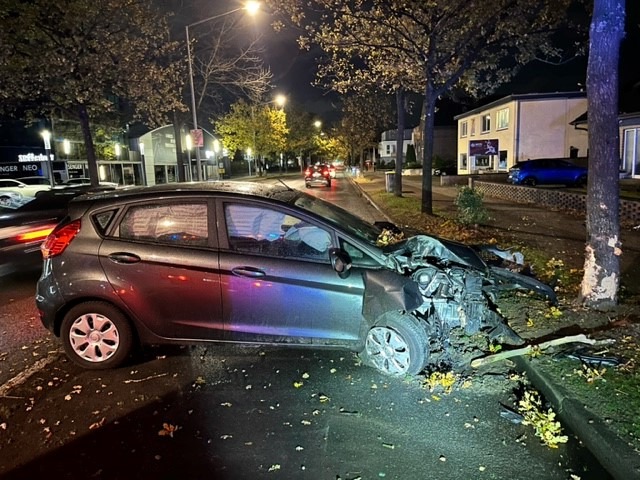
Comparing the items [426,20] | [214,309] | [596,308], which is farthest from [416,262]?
[426,20]

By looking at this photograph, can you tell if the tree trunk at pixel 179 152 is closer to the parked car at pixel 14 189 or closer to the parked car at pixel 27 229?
the parked car at pixel 14 189

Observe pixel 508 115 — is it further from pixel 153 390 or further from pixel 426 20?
pixel 153 390

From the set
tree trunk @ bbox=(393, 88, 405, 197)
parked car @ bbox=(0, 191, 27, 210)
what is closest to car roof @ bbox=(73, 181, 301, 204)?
tree trunk @ bbox=(393, 88, 405, 197)

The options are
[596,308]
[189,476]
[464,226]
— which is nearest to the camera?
[189,476]

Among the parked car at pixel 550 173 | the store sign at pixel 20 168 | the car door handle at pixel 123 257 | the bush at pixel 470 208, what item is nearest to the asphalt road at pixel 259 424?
the car door handle at pixel 123 257

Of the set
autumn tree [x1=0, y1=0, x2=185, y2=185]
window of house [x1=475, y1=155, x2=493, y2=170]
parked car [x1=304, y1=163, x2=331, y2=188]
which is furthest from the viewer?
window of house [x1=475, y1=155, x2=493, y2=170]

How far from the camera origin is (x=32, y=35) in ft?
54.2

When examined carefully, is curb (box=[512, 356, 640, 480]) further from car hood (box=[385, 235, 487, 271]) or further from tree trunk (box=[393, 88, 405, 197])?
tree trunk (box=[393, 88, 405, 197])

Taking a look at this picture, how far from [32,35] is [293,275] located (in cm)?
1687

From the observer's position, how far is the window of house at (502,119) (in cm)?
3394

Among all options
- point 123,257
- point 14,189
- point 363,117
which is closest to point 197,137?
point 14,189

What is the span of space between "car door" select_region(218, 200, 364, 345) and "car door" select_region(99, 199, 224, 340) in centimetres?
15

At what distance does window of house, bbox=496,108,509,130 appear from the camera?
33.9 meters

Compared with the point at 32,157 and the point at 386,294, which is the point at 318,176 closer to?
the point at 32,157
